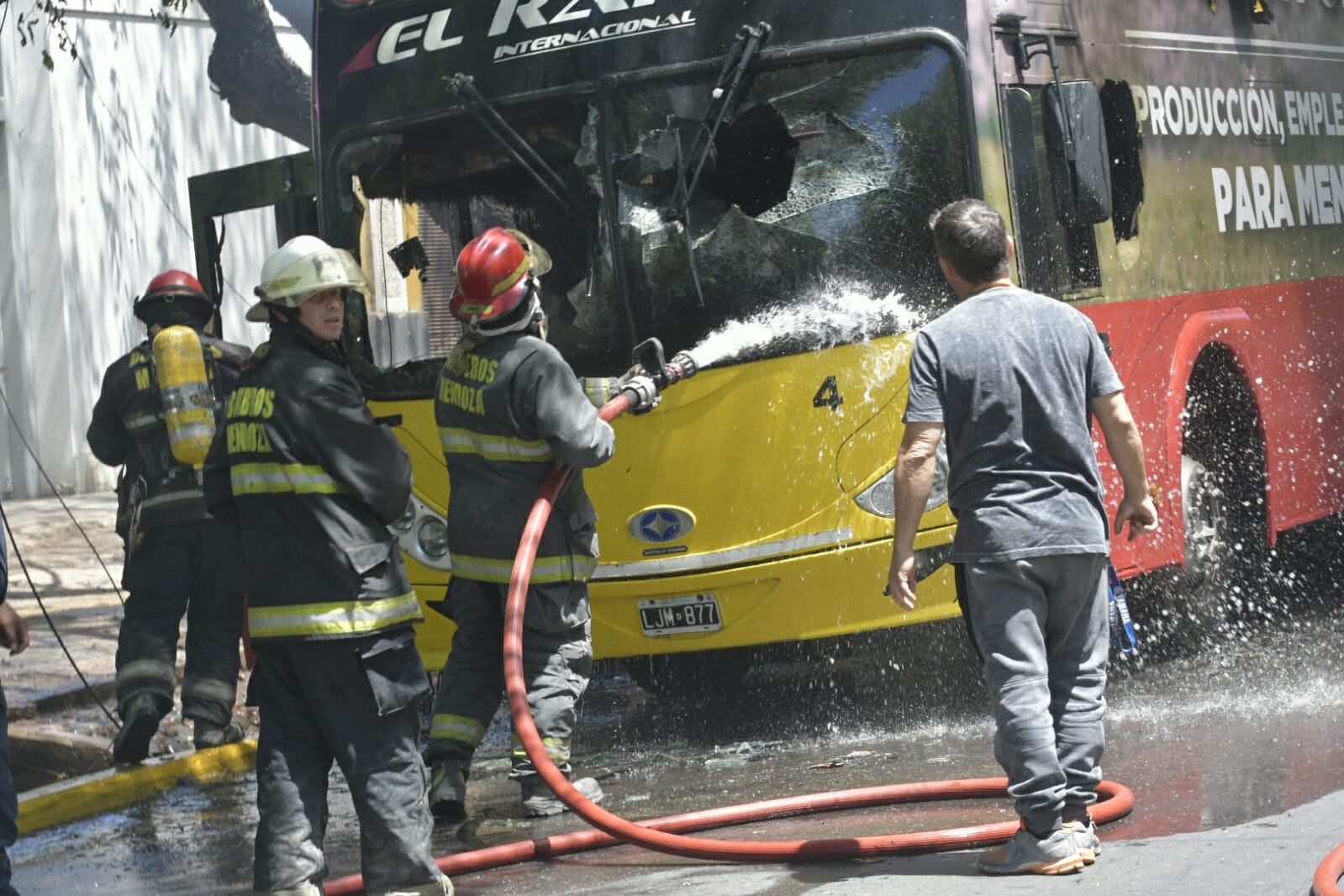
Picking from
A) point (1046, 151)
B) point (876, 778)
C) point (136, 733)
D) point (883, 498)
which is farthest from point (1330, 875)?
point (136, 733)

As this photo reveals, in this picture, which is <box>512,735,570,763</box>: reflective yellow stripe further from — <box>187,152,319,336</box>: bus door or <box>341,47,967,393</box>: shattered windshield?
<box>187,152,319,336</box>: bus door

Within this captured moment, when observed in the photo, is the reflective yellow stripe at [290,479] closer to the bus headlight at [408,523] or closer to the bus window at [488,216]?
the bus window at [488,216]

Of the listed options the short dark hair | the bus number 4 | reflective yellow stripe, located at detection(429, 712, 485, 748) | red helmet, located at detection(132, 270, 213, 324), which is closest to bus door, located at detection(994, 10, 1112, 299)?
the bus number 4

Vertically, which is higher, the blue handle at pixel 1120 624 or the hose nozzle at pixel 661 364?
the hose nozzle at pixel 661 364

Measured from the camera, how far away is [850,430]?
715 cm

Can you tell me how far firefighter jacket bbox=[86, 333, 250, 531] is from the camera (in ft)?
27.5

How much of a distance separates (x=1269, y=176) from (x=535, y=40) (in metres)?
3.94

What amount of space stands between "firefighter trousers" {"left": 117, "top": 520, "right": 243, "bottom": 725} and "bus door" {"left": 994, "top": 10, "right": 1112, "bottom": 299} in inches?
140

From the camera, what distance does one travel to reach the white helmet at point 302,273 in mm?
5324

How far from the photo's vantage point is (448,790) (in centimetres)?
661

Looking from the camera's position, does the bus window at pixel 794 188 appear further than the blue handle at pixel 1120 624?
Yes

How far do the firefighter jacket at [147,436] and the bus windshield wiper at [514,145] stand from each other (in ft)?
5.19

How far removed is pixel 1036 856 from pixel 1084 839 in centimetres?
Result: 15

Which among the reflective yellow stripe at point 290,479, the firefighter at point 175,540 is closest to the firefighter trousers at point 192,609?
the firefighter at point 175,540
